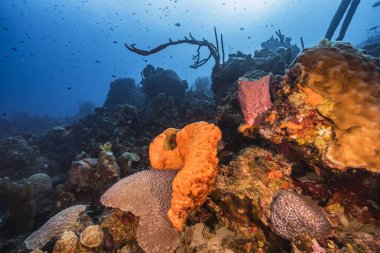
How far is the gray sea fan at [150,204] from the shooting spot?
8.44 feet

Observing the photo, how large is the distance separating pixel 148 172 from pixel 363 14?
608 feet

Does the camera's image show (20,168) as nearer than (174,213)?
No

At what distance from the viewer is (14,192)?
4.61 meters

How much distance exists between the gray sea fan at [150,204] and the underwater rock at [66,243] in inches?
21.4

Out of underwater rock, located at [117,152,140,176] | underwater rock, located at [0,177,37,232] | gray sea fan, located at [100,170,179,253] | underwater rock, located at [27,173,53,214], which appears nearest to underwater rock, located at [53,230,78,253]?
gray sea fan, located at [100,170,179,253]

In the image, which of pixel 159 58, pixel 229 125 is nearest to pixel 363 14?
pixel 159 58

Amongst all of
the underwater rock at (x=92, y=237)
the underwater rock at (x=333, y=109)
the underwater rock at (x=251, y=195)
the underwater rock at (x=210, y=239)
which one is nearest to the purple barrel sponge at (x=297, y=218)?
the underwater rock at (x=251, y=195)

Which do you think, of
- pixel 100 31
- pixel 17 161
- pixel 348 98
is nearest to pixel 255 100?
pixel 348 98

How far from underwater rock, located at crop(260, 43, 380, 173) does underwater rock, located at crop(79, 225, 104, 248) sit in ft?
8.75

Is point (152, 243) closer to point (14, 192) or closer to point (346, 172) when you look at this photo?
point (346, 172)

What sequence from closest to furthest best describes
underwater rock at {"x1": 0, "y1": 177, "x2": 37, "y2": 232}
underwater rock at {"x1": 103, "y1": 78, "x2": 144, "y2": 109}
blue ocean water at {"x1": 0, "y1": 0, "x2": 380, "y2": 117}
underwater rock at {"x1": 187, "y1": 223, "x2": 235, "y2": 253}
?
underwater rock at {"x1": 187, "y1": 223, "x2": 235, "y2": 253} < underwater rock at {"x1": 0, "y1": 177, "x2": 37, "y2": 232} < underwater rock at {"x1": 103, "y1": 78, "x2": 144, "y2": 109} < blue ocean water at {"x1": 0, "y1": 0, "x2": 380, "y2": 117}

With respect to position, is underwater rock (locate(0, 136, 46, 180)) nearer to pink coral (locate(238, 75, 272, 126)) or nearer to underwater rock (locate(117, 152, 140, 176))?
underwater rock (locate(117, 152, 140, 176))

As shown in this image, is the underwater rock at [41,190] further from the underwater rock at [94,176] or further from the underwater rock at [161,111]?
the underwater rock at [161,111]

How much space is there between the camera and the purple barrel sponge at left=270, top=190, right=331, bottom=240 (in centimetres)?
223
